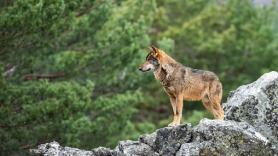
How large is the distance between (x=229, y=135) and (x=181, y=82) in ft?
9.18

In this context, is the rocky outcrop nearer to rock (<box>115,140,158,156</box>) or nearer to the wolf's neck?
rock (<box>115,140,158,156</box>)

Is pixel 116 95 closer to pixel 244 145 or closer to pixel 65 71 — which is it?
pixel 65 71

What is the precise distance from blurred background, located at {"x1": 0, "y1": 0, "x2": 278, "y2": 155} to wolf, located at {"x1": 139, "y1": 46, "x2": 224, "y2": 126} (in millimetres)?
5324

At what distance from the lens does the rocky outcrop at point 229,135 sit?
616 inches

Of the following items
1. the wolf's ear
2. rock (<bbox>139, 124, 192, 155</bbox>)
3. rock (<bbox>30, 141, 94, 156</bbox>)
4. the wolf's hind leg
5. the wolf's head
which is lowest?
rock (<bbox>30, 141, 94, 156</bbox>)

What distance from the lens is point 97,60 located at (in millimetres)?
30078

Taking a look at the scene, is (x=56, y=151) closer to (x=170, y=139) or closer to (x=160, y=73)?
(x=170, y=139)

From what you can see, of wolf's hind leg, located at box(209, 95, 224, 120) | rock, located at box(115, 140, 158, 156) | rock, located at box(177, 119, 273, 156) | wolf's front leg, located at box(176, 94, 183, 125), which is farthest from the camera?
wolf's hind leg, located at box(209, 95, 224, 120)

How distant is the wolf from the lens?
17969 mm

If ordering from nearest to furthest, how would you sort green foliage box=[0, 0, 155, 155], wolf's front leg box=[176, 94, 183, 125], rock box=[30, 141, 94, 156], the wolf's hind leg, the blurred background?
rock box=[30, 141, 94, 156] < wolf's front leg box=[176, 94, 183, 125] < the wolf's hind leg < green foliage box=[0, 0, 155, 155] < the blurred background

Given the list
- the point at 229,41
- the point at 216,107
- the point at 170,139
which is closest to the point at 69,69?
the point at 216,107

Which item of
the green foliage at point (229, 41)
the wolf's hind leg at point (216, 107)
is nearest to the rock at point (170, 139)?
the wolf's hind leg at point (216, 107)

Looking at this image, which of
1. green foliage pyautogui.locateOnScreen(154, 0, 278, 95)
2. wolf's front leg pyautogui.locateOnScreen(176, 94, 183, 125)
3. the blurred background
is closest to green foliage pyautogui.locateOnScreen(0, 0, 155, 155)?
the blurred background

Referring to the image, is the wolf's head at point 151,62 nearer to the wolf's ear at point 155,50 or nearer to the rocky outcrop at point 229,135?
the wolf's ear at point 155,50
